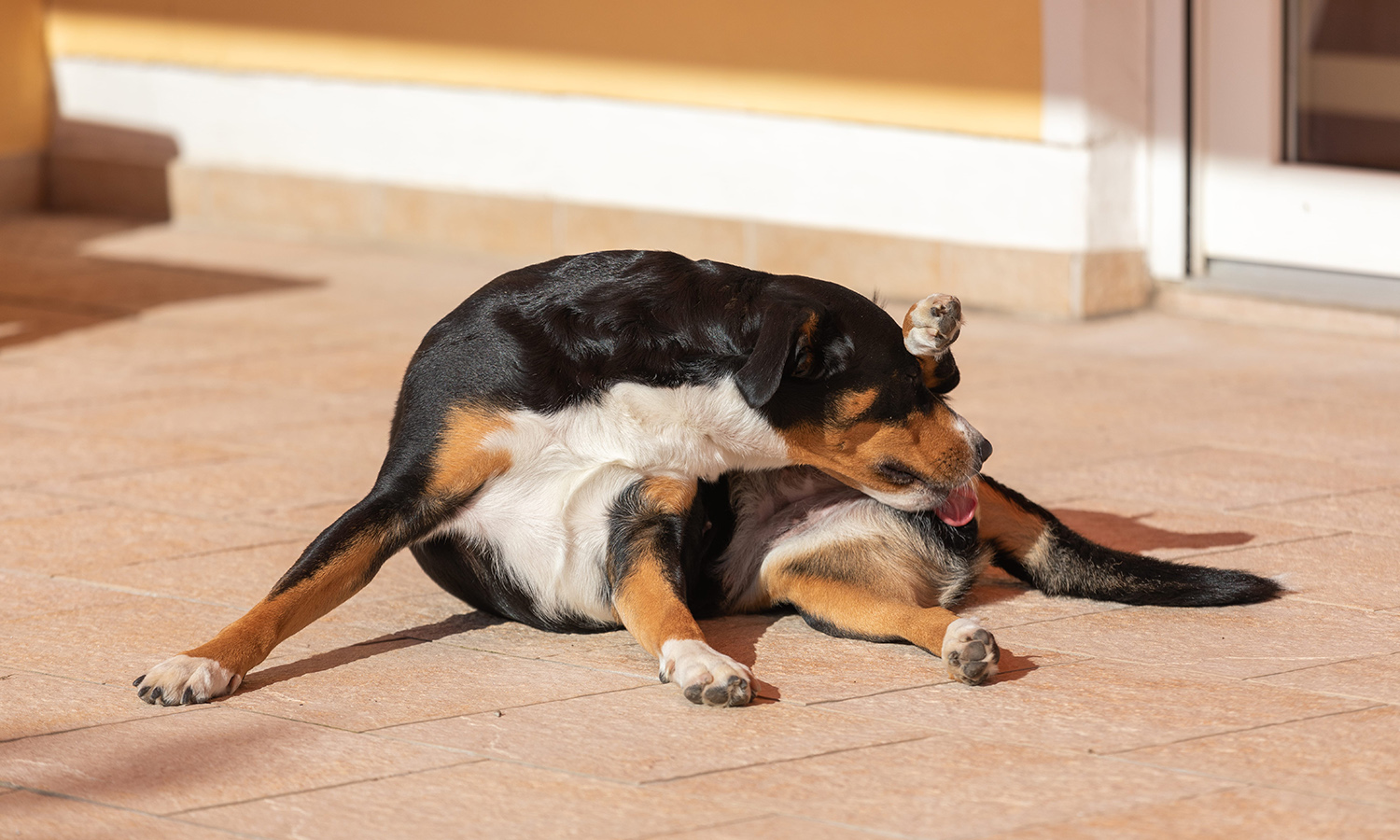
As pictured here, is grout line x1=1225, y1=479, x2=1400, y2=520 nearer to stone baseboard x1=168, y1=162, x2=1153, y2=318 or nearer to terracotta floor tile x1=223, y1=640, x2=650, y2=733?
terracotta floor tile x1=223, y1=640, x2=650, y2=733

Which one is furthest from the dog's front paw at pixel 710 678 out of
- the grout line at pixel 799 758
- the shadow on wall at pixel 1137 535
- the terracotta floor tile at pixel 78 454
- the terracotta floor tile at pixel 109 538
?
the terracotta floor tile at pixel 78 454

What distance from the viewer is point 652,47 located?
8.45 m

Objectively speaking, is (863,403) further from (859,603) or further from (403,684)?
(403,684)

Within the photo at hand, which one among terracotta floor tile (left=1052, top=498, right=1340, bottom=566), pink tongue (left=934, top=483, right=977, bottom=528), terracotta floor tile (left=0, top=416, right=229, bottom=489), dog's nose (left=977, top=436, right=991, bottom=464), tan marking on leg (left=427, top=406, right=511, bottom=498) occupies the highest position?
tan marking on leg (left=427, top=406, right=511, bottom=498)

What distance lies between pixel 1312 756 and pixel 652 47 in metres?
5.95

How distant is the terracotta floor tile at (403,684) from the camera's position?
3.44m

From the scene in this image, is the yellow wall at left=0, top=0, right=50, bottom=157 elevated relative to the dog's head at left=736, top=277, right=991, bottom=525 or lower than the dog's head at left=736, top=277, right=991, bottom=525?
elevated

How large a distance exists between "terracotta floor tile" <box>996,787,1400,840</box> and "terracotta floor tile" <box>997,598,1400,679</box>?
2.25 ft

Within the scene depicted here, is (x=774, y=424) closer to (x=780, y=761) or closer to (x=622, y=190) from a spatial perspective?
(x=780, y=761)

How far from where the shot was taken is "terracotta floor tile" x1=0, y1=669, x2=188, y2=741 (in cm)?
336

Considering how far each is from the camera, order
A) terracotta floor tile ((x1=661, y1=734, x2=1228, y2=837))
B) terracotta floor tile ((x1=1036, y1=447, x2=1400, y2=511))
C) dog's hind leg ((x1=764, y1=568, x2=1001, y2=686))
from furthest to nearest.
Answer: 1. terracotta floor tile ((x1=1036, y1=447, x2=1400, y2=511))
2. dog's hind leg ((x1=764, y1=568, x2=1001, y2=686))
3. terracotta floor tile ((x1=661, y1=734, x2=1228, y2=837))

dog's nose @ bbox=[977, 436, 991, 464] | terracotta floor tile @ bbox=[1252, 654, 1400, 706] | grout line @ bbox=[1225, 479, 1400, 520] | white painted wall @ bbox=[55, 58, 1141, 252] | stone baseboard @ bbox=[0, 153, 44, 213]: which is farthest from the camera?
stone baseboard @ bbox=[0, 153, 44, 213]

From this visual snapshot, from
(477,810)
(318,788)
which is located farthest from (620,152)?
(477,810)

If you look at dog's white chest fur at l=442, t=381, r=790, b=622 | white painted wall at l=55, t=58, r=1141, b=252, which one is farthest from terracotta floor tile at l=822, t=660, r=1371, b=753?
white painted wall at l=55, t=58, r=1141, b=252
